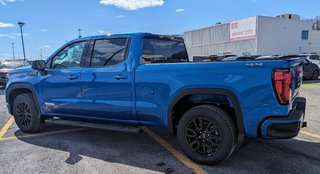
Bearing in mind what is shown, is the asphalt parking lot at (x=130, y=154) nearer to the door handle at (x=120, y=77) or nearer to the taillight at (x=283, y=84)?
the taillight at (x=283, y=84)

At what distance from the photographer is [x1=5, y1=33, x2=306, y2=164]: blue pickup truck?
3539mm

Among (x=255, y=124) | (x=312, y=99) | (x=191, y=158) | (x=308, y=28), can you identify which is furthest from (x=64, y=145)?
(x=308, y=28)

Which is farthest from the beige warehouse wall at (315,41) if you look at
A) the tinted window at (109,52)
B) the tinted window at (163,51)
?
the tinted window at (109,52)

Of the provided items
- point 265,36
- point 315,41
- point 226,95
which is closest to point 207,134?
point 226,95

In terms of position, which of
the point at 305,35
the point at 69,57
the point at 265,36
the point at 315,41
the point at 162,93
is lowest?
the point at 162,93

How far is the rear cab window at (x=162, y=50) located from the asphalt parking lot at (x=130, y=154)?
4.73 ft

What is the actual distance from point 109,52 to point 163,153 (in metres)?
1.84

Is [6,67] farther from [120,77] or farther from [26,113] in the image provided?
[120,77]

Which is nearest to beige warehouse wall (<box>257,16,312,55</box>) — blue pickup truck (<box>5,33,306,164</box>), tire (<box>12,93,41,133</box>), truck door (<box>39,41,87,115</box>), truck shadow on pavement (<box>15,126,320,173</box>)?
blue pickup truck (<box>5,33,306,164</box>)

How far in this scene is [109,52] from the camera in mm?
4816

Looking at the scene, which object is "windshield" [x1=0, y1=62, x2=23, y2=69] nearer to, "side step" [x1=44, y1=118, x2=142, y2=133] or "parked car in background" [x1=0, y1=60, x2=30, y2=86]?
"parked car in background" [x1=0, y1=60, x2=30, y2=86]

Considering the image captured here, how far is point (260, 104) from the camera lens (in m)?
3.53

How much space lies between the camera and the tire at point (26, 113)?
5.75m

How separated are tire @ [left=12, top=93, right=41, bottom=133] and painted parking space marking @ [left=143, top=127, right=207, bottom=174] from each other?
222 cm
